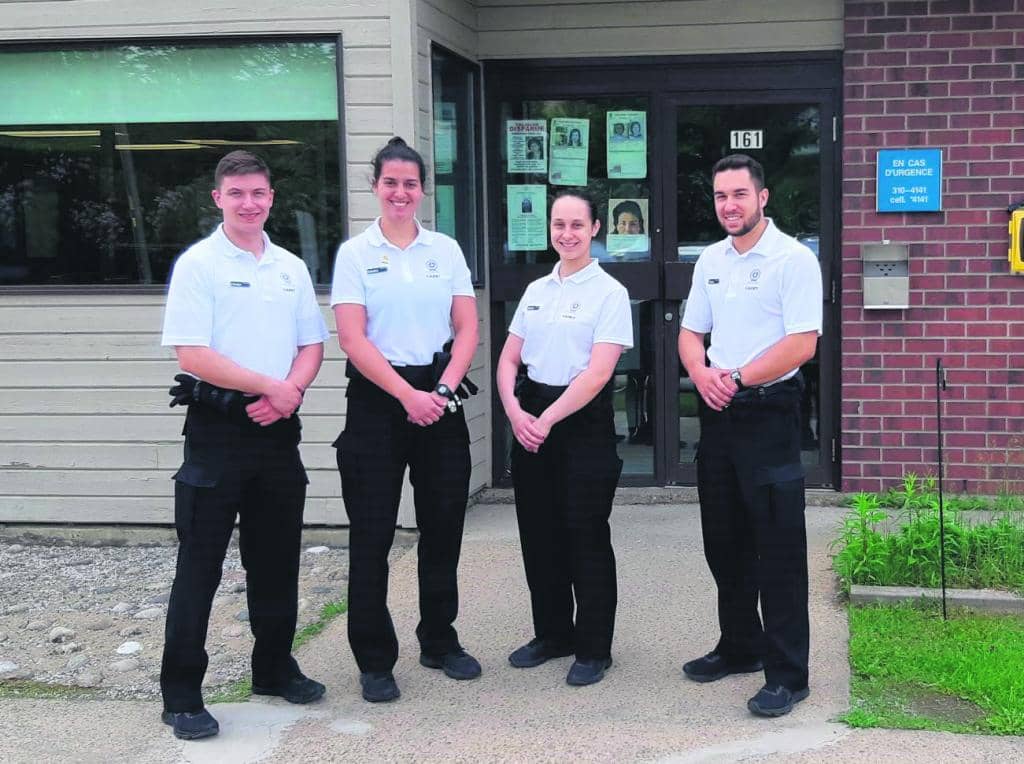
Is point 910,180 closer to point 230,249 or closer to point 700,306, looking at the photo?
point 700,306

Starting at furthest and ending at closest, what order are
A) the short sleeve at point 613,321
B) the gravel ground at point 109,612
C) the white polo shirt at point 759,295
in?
the gravel ground at point 109,612 → the short sleeve at point 613,321 → the white polo shirt at point 759,295

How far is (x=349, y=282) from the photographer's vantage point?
443 centimetres

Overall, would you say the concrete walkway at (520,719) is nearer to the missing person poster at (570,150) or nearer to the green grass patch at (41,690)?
the green grass patch at (41,690)

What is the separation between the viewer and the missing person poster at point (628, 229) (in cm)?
752

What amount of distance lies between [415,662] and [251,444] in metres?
1.22

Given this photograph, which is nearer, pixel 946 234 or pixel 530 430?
pixel 530 430

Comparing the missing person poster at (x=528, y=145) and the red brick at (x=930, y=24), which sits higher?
the red brick at (x=930, y=24)

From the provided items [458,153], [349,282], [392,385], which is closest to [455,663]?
[392,385]

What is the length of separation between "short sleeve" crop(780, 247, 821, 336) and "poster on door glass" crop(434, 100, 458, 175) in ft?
10.3

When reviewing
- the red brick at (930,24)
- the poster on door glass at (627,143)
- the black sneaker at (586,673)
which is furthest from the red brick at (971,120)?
the black sneaker at (586,673)

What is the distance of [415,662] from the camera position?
4898 mm

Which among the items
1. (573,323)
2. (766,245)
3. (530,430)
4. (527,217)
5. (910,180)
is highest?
(910,180)

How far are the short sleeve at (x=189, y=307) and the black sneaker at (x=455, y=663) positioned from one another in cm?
156

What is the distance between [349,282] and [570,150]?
3436 millimetres
